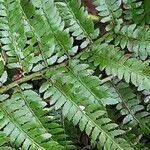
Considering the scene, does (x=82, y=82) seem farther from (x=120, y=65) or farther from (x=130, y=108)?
(x=130, y=108)

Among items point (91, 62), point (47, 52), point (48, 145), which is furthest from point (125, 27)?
point (48, 145)

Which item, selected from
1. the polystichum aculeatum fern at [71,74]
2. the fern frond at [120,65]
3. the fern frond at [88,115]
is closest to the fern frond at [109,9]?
the polystichum aculeatum fern at [71,74]

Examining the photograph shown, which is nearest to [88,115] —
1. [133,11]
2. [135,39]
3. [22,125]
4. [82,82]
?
[82,82]

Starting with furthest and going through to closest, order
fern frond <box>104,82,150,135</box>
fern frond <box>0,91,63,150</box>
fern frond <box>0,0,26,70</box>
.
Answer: fern frond <box>104,82,150,135</box> < fern frond <box>0,0,26,70</box> < fern frond <box>0,91,63,150</box>

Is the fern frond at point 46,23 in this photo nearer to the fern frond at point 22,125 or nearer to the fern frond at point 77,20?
the fern frond at point 77,20

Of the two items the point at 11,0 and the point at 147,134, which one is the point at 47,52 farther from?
the point at 147,134

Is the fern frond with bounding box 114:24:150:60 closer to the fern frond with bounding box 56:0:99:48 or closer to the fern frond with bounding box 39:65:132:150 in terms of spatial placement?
the fern frond with bounding box 56:0:99:48

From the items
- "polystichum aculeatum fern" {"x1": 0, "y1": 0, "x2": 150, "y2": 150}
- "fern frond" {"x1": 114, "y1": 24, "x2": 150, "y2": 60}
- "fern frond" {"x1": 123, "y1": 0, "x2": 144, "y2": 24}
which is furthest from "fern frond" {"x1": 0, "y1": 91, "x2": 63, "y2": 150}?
"fern frond" {"x1": 123, "y1": 0, "x2": 144, "y2": 24}
